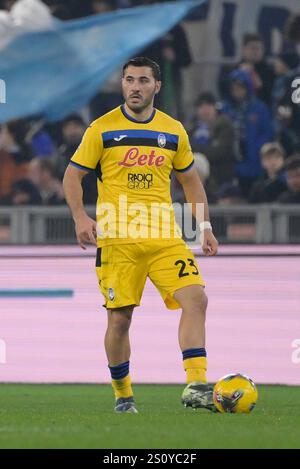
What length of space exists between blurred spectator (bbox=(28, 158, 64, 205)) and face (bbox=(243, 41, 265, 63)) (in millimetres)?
2405

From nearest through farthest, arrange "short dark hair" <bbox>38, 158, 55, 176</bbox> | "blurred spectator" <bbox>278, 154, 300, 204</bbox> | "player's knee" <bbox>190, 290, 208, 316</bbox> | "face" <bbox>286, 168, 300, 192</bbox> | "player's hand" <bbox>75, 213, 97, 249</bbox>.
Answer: "player's hand" <bbox>75, 213, 97, 249</bbox>, "player's knee" <bbox>190, 290, 208, 316</bbox>, "blurred spectator" <bbox>278, 154, 300, 204</bbox>, "face" <bbox>286, 168, 300, 192</bbox>, "short dark hair" <bbox>38, 158, 55, 176</bbox>

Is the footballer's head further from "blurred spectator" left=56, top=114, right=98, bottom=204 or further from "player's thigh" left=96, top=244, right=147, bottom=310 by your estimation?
"blurred spectator" left=56, top=114, right=98, bottom=204

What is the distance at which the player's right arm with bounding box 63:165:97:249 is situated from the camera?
9.12m

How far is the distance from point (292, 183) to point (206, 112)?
1.47 m

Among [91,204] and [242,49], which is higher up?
[242,49]

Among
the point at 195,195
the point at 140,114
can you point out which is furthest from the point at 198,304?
the point at 140,114

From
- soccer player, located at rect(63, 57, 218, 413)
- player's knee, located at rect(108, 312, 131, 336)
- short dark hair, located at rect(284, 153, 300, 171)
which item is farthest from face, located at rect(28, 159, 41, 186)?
player's knee, located at rect(108, 312, 131, 336)

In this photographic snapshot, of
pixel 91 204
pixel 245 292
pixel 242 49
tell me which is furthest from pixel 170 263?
pixel 242 49

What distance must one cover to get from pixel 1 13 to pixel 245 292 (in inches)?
182

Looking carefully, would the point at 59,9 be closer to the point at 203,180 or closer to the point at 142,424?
the point at 203,180

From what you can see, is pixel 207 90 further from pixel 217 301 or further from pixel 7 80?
pixel 217 301

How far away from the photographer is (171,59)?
15.9 m

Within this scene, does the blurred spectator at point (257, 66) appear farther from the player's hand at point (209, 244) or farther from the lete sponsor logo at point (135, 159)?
the lete sponsor logo at point (135, 159)

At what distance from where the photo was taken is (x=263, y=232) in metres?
13.4
